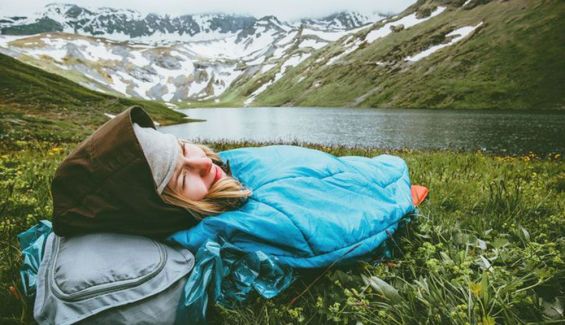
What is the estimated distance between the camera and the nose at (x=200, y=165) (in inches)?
115

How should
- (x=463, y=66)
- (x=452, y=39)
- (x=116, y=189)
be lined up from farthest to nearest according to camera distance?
(x=452, y=39) → (x=463, y=66) → (x=116, y=189)

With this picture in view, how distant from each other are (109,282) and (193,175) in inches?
45.7

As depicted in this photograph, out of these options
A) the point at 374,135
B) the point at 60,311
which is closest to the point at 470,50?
the point at 374,135

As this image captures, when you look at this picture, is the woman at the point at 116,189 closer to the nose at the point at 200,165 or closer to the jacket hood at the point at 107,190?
the jacket hood at the point at 107,190

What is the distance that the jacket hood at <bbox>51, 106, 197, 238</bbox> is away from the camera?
2.31m

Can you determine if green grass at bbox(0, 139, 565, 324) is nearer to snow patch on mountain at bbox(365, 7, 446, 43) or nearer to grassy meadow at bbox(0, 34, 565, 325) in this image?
grassy meadow at bbox(0, 34, 565, 325)

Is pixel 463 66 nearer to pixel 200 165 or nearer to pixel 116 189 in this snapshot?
pixel 200 165

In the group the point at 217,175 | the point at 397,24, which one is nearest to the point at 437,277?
the point at 217,175

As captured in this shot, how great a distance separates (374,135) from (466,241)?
32981 mm

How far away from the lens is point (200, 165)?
297 cm

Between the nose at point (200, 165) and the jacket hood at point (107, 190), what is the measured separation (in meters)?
0.58

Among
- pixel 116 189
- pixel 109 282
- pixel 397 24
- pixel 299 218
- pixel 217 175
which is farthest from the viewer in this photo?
pixel 397 24

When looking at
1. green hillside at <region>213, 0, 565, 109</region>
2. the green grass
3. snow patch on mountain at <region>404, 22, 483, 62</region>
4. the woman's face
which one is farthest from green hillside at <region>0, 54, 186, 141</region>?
snow patch on mountain at <region>404, 22, 483, 62</region>

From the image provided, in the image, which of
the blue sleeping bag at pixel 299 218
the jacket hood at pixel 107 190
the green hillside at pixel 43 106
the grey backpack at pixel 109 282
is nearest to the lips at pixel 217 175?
the blue sleeping bag at pixel 299 218
